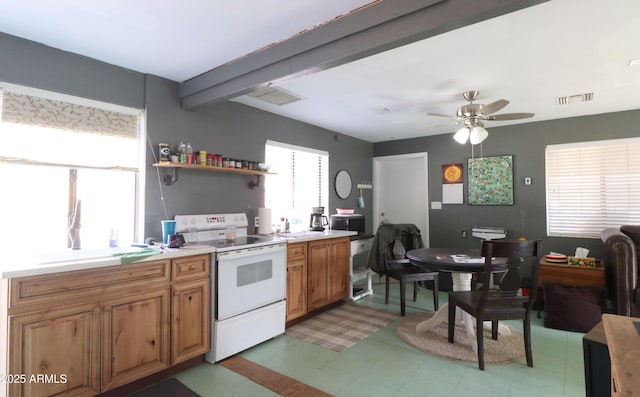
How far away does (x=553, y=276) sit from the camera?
356 cm

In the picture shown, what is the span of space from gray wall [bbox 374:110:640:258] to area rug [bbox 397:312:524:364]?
1773mm

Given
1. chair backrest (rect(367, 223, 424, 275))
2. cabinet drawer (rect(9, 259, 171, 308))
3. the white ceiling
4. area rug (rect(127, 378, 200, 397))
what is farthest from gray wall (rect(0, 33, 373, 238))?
chair backrest (rect(367, 223, 424, 275))

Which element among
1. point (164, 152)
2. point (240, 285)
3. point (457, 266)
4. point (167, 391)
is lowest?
point (167, 391)

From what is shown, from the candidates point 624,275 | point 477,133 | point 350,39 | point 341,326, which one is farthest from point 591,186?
point 350,39

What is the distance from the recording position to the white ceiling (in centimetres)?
193

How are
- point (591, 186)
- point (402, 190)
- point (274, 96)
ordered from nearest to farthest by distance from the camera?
point (274, 96) → point (591, 186) → point (402, 190)

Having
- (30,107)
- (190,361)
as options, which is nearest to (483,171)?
(190,361)

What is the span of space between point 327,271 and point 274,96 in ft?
6.63

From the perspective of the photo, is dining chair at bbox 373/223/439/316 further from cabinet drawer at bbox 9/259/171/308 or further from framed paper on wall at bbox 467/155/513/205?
cabinet drawer at bbox 9/259/171/308

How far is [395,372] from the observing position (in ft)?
8.15

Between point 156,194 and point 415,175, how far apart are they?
4037mm

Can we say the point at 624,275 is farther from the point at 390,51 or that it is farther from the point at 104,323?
the point at 104,323

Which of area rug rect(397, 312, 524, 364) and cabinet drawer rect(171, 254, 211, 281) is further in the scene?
area rug rect(397, 312, 524, 364)

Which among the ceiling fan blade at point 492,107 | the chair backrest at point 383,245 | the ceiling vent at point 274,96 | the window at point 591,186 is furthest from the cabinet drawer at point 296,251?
the window at point 591,186
